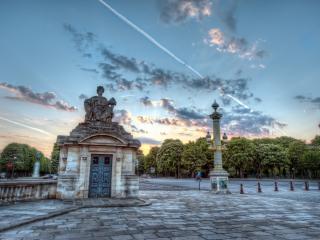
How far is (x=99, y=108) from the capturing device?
1556 centimetres

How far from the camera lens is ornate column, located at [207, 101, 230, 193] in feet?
64.0

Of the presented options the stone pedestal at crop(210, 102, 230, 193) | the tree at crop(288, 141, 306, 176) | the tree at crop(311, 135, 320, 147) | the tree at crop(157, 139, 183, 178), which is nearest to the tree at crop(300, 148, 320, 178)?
the tree at crop(288, 141, 306, 176)

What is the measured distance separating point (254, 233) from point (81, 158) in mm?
10614

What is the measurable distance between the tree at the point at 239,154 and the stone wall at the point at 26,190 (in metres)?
49.5

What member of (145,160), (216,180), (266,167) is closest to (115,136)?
(216,180)

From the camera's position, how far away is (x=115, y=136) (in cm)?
1477

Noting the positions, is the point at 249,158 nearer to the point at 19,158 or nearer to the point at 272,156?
the point at 272,156

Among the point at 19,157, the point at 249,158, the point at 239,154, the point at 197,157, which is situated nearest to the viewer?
the point at 239,154

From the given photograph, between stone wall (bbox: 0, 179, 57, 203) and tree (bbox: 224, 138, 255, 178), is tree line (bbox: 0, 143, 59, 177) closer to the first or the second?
tree (bbox: 224, 138, 255, 178)

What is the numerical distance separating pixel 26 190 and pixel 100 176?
390cm

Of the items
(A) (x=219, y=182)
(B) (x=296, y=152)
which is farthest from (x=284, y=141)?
(A) (x=219, y=182)

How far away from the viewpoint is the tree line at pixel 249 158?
191 feet

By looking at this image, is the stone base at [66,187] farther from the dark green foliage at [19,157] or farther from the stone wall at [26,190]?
the dark green foliage at [19,157]

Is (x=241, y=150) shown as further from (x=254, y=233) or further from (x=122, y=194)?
(x=254, y=233)
